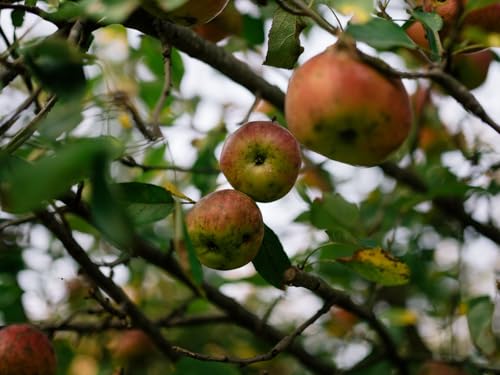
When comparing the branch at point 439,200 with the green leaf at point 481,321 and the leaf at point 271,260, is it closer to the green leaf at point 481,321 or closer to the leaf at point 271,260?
the green leaf at point 481,321

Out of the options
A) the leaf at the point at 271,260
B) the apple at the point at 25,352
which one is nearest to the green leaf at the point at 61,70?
the leaf at the point at 271,260

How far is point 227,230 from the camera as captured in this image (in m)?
1.20

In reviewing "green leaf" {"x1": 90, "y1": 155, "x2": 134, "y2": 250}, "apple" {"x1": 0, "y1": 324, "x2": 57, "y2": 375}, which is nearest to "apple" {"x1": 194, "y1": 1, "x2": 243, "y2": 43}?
"apple" {"x1": 0, "y1": 324, "x2": 57, "y2": 375}

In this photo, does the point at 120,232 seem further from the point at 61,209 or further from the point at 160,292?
the point at 160,292

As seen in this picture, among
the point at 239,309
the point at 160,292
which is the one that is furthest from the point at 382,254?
the point at 160,292

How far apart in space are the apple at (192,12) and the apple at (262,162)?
242 millimetres

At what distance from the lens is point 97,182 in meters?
0.70

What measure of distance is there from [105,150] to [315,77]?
0.40 metres

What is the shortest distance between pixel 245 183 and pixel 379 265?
0.32 meters

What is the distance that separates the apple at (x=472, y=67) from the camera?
175 cm

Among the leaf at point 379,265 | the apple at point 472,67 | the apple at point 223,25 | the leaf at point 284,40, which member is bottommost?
the leaf at point 379,265

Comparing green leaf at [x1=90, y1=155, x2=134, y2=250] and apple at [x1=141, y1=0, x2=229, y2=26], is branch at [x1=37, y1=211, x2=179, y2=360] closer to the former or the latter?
apple at [x1=141, y1=0, x2=229, y2=26]

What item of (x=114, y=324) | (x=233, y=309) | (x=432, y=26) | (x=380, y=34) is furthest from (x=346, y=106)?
(x=114, y=324)

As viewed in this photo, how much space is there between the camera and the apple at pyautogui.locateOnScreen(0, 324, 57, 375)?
4.91ft
